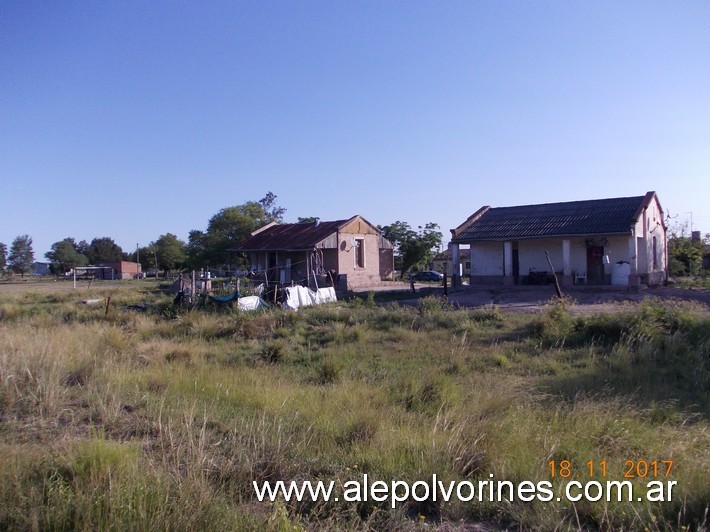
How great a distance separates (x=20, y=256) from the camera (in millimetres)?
106188

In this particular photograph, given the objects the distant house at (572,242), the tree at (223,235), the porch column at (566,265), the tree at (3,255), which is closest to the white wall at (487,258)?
the distant house at (572,242)

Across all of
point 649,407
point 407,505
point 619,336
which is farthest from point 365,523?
point 619,336

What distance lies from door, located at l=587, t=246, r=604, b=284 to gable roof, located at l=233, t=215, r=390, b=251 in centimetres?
1666

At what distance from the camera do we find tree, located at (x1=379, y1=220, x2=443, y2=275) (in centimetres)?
5412

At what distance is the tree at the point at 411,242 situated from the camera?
178ft

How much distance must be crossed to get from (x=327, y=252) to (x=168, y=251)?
2358 inches

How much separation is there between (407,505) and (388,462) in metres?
0.63

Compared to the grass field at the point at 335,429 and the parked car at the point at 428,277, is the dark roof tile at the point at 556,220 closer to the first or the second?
the grass field at the point at 335,429

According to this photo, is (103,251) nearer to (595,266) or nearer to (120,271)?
(120,271)

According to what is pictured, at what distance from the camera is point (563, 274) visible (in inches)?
1108

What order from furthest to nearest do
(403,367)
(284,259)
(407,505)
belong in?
(284,259)
(403,367)
(407,505)

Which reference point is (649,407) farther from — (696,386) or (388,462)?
(388,462)

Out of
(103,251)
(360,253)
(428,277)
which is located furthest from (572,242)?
(103,251)

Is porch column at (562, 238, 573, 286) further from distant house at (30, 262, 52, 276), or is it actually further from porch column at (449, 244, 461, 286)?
distant house at (30, 262, 52, 276)
